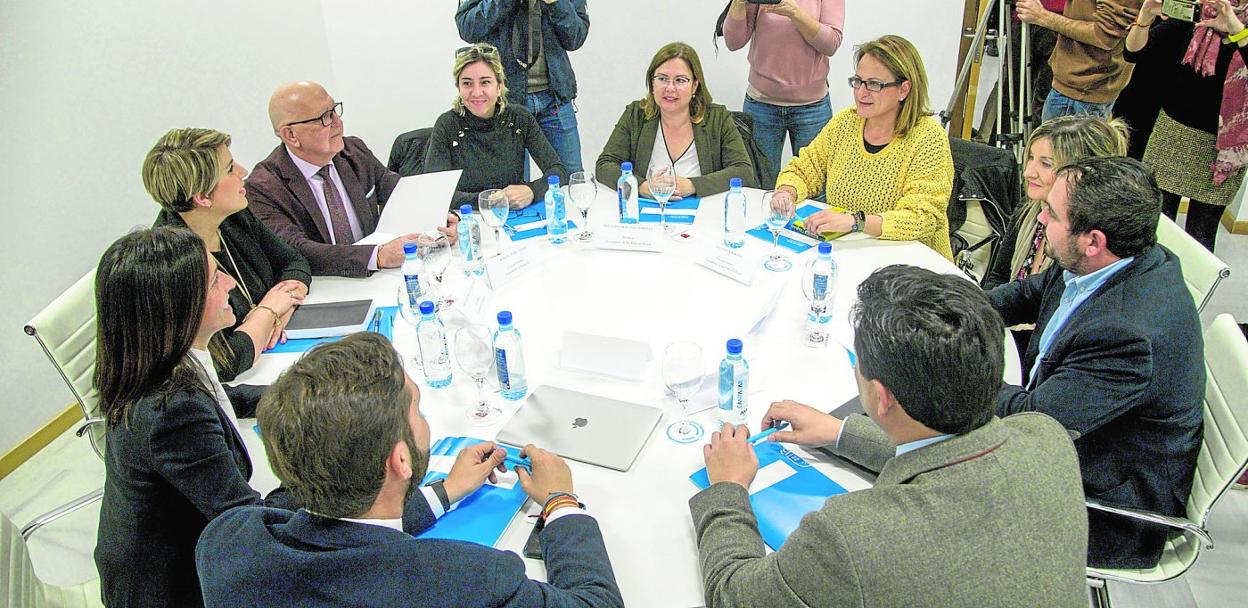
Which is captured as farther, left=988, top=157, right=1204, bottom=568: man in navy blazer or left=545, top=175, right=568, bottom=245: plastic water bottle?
left=545, top=175, right=568, bottom=245: plastic water bottle

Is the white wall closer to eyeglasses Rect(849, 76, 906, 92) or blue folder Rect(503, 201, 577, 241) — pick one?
blue folder Rect(503, 201, 577, 241)

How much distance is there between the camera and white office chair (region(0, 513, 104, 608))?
1542 millimetres

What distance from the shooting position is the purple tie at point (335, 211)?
3037 millimetres

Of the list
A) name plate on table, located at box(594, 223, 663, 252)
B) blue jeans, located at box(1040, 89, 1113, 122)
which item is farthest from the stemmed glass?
blue jeans, located at box(1040, 89, 1113, 122)

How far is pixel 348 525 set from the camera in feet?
3.88

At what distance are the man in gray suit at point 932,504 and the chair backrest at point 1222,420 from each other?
2.48 feet

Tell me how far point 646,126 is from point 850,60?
216 centimetres

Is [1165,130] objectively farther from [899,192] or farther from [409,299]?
[409,299]

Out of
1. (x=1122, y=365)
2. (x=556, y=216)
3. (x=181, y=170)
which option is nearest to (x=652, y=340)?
(x=556, y=216)

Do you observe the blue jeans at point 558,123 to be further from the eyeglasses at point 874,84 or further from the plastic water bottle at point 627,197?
the eyeglasses at point 874,84

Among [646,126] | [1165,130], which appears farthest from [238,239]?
Result: [1165,130]

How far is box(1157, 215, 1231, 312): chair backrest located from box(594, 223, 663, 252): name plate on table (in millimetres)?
1460

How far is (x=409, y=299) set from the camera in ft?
7.75

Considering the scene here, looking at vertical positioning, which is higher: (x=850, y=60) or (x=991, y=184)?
(x=850, y=60)
